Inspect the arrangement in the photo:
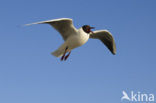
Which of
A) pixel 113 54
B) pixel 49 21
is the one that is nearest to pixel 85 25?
pixel 49 21

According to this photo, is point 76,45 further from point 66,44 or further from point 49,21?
point 49,21

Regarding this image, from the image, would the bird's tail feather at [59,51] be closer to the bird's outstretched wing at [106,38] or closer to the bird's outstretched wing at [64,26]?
the bird's outstretched wing at [64,26]

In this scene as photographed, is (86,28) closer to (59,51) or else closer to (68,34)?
(68,34)

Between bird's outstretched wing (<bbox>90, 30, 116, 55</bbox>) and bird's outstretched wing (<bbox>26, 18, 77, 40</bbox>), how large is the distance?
1.84 metres

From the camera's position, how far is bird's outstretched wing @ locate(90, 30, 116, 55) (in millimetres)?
16609

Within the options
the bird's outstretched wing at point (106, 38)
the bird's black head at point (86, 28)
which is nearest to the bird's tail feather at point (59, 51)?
the bird's black head at point (86, 28)

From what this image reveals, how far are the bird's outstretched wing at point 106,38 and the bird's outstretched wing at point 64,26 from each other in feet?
6.05

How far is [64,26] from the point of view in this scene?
14.9 m

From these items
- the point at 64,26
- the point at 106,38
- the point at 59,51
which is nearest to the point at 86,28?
the point at 64,26

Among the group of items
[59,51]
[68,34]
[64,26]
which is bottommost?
[59,51]

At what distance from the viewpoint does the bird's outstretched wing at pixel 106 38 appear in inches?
654

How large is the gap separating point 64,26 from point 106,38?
2.77 metres

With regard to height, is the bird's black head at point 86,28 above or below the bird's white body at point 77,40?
above

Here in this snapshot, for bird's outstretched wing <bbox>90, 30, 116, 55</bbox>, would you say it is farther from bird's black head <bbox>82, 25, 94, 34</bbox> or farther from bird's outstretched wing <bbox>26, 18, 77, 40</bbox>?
bird's outstretched wing <bbox>26, 18, 77, 40</bbox>
